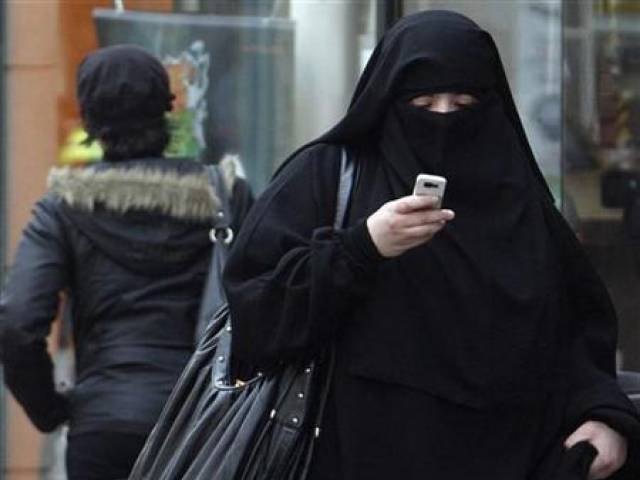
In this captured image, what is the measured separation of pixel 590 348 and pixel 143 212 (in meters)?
1.44

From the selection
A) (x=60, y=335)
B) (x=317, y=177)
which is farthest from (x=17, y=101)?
(x=317, y=177)

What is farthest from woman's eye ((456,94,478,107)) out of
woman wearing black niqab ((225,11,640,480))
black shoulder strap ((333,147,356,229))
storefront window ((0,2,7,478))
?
storefront window ((0,2,7,478))

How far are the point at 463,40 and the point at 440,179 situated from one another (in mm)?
382

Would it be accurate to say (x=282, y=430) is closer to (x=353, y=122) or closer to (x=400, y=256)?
(x=400, y=256)

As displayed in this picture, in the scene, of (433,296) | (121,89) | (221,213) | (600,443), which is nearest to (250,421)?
(433,296)

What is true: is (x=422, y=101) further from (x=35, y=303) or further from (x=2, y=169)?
(x=2, y=169)

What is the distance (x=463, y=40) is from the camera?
341 cm

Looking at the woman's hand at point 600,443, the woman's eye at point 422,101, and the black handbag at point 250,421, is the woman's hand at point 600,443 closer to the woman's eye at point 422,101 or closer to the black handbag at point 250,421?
the black handbag at point 250,421

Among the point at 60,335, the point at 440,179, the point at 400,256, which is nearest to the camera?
the point at 440,179

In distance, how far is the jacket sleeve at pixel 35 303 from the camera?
4418 mm

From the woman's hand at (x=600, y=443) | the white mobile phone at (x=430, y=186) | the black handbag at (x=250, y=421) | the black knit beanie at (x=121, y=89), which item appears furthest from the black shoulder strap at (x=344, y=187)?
the black knit beanie at (x=121, y=89)

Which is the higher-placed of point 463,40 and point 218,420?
point 463,40

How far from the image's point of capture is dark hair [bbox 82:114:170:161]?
180 inches

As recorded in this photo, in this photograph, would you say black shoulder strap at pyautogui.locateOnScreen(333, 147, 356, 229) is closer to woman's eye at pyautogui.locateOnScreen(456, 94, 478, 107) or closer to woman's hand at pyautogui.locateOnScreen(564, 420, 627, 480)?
woman's eye at pyautogui.locateOnScreen(456, 94, 478, 107)
